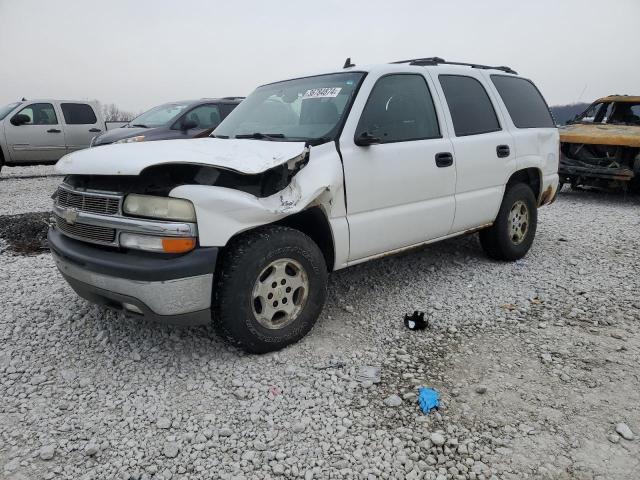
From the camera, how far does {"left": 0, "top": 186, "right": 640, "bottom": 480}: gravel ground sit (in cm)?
219

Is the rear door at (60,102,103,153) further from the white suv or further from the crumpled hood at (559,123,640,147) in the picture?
the crumpled hood at (559,123,640,147)

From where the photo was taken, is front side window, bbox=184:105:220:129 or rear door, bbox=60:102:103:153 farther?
rear door, bbox=60:102:103:153

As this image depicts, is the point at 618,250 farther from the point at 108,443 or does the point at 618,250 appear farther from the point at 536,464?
the point at 108,443

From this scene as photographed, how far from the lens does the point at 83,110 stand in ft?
39.2

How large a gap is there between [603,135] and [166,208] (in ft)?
28.5

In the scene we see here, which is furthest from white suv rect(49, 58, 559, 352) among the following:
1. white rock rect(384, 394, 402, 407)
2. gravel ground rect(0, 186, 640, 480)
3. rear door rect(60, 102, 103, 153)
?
rear door rect(60, 102, 103, 153)

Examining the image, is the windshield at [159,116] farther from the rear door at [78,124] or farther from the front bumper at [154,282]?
the front bumper at [154,282]

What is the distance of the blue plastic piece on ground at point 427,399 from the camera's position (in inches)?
101

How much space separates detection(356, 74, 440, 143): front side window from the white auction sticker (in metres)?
0.28

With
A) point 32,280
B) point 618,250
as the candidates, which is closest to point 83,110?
point 32,280

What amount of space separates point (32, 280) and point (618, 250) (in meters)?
6.25

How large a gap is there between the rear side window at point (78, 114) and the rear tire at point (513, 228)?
10879mm

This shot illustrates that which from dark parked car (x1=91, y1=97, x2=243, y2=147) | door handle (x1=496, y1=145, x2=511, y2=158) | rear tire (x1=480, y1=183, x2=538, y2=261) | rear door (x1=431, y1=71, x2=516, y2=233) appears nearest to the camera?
rear door (x1=431, y1=71, x2=516, y2=233)

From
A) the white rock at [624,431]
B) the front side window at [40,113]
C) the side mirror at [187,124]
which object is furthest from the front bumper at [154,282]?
the front side window at [40,113]
